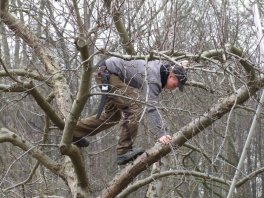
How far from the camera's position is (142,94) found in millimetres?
5371

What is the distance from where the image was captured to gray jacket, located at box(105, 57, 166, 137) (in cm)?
487

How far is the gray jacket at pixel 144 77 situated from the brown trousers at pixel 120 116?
0.08 m

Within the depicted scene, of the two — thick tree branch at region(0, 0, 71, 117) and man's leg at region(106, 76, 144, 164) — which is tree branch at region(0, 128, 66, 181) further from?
man's leg at region(106, 76, 144, 164)

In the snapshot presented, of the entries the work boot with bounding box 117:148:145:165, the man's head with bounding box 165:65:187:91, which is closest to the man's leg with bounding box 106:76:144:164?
the work boot with bounding box 117:148:145:165

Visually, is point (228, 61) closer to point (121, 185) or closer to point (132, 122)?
point (132, 122)

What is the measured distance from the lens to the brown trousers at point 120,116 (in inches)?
207

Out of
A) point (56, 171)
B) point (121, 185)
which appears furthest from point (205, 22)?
point (56, 171)

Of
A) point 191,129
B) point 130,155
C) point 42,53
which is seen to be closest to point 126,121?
point 130,155

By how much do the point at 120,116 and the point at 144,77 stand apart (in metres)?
1.32

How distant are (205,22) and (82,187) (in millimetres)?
2259

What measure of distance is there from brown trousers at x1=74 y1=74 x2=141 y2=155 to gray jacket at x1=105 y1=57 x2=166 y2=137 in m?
0.08

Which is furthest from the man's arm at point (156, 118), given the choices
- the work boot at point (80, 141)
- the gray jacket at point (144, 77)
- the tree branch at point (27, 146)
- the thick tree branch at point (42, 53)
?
the tree branch at point (27, 146)

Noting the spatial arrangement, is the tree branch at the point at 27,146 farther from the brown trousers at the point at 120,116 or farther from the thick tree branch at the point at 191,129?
the thick tree branch at the point at 191,129

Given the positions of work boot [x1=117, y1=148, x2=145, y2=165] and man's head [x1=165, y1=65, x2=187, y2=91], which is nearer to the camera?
man's head [x1=165, y1=65, x2=187, y2=91]
